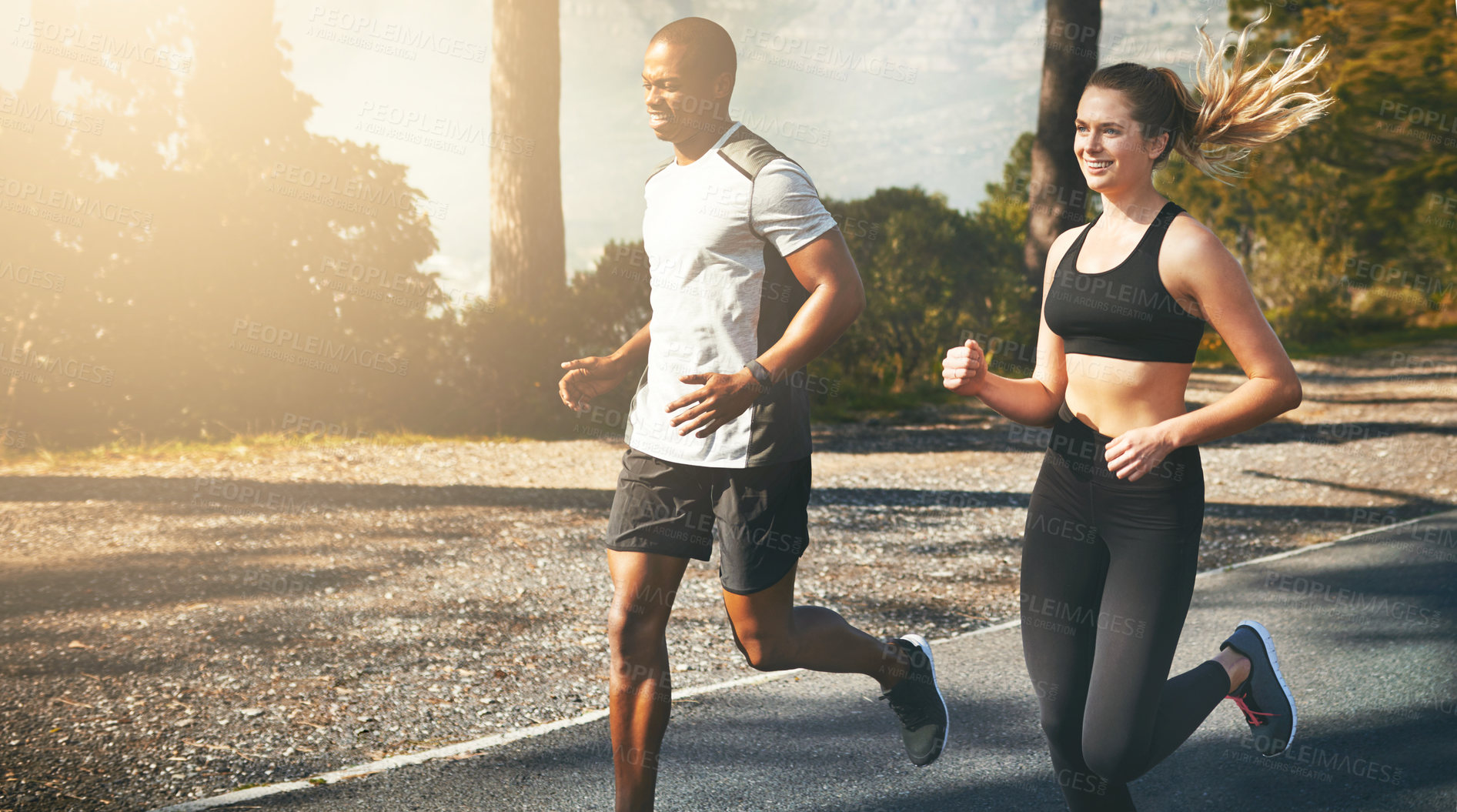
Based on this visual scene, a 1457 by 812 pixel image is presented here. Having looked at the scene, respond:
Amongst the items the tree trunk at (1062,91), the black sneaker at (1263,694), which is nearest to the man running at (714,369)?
the black sneaker at (1263,694)

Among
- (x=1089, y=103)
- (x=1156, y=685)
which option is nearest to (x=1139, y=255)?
(x=1089, y=103)

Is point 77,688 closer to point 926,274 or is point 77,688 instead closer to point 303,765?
point 303,765

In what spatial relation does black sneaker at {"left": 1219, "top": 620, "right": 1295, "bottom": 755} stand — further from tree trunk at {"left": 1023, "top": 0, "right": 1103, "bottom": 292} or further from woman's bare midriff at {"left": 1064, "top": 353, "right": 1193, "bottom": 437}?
tree trunk at {"left": 1023, "top": 0, "right": 1103, "bottom": 292}

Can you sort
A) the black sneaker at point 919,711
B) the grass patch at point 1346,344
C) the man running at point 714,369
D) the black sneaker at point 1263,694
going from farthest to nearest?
the grass patch at point 1346,344 < the black sneaker at point 919,711 < the black sneaker at point 1263,694 < the man running at point 714,369

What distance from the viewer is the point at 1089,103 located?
8.96 ft

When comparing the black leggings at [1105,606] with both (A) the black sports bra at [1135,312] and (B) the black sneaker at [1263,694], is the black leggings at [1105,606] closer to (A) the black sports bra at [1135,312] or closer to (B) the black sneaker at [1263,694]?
(A) the black sports bra at [1135,312]

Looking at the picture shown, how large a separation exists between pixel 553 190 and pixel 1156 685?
9.96m

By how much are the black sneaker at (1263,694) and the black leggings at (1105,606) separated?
1.71 ft

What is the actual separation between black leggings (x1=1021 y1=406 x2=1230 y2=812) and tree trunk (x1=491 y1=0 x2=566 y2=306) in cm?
913

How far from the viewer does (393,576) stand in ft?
20.3

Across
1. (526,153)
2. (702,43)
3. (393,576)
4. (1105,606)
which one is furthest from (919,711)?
(526,153)

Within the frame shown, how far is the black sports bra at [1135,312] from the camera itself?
2652 millimetres

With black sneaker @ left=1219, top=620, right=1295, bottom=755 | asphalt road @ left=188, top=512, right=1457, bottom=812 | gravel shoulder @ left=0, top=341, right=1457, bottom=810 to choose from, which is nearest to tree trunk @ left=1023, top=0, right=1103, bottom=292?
gravel shoulder @ left=0, top=341, right=1457, bottom=810

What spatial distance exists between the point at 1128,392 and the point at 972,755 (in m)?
1.79
